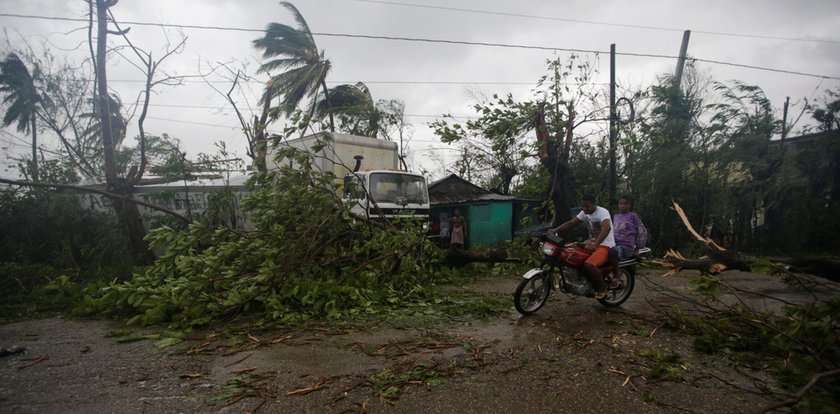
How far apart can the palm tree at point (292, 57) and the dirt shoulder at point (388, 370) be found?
1398 cm

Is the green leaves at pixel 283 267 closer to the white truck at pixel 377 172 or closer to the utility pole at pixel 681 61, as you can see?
the white truck at pixel 377 172

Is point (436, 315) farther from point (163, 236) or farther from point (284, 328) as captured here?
point (163, 236)

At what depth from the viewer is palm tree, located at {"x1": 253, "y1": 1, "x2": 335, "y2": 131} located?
57.2 ft

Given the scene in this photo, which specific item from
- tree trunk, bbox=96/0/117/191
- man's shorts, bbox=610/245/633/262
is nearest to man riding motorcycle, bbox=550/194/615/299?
man's shorts, bbox=610/245/633/262

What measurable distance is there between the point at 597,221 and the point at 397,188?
558cm

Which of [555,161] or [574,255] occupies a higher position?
[555,161]

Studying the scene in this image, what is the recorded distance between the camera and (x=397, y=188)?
1023cm

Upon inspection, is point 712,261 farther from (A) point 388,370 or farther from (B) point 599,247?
(A) point 388,370

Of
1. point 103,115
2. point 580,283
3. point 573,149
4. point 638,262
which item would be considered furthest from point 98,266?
point 573,149

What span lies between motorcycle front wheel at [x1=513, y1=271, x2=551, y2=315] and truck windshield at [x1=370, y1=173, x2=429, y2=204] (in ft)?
16.0

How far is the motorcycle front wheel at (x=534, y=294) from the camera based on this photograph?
5.06 meters

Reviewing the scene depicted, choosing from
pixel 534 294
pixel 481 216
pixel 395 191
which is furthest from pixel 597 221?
pixel 481 216

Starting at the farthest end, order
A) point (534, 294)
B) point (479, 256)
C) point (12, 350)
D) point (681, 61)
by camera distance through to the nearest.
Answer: point (681, 61) → point (479, 256) → point (534, 294) → point (12, 350)

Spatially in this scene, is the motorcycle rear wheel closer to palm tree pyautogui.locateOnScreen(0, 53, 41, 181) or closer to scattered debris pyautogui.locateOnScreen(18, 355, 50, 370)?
scattered debris pyautogui.locateOnScreen(18, 355, 50, 370)
